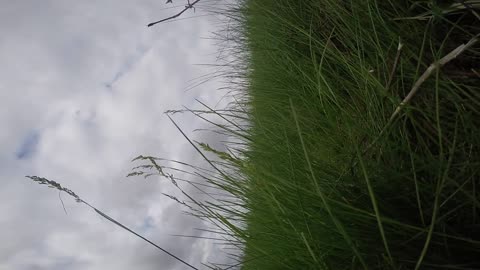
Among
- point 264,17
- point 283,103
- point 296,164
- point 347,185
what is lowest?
point 347,185

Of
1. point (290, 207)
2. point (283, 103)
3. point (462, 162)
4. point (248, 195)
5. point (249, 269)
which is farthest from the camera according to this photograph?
point (283, 103)

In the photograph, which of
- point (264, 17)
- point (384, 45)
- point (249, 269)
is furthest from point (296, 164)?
point (264, 17)

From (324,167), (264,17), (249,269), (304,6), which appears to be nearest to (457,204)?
(324,167)

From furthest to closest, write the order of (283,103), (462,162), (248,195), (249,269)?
1. (283,103)
2. (249,269)
3. (248,195)
4. (462,162)

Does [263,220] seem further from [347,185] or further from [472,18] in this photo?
[472,18]

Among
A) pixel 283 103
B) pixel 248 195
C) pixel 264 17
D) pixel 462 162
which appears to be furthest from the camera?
pixel 264 17

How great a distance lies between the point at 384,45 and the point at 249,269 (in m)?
0.59

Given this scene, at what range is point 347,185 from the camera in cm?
63

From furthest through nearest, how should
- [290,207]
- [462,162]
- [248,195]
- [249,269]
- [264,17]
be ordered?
[264,17]
[249,269]
[248,195]
[290,207]
[462,162]

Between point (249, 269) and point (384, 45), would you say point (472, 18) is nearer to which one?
point (384, 45)

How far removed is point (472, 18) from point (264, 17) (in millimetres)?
799

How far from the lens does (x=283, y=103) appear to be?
4.11 ft

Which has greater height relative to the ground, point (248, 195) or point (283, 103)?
point (283, 103)

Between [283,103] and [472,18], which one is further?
[283,103]
